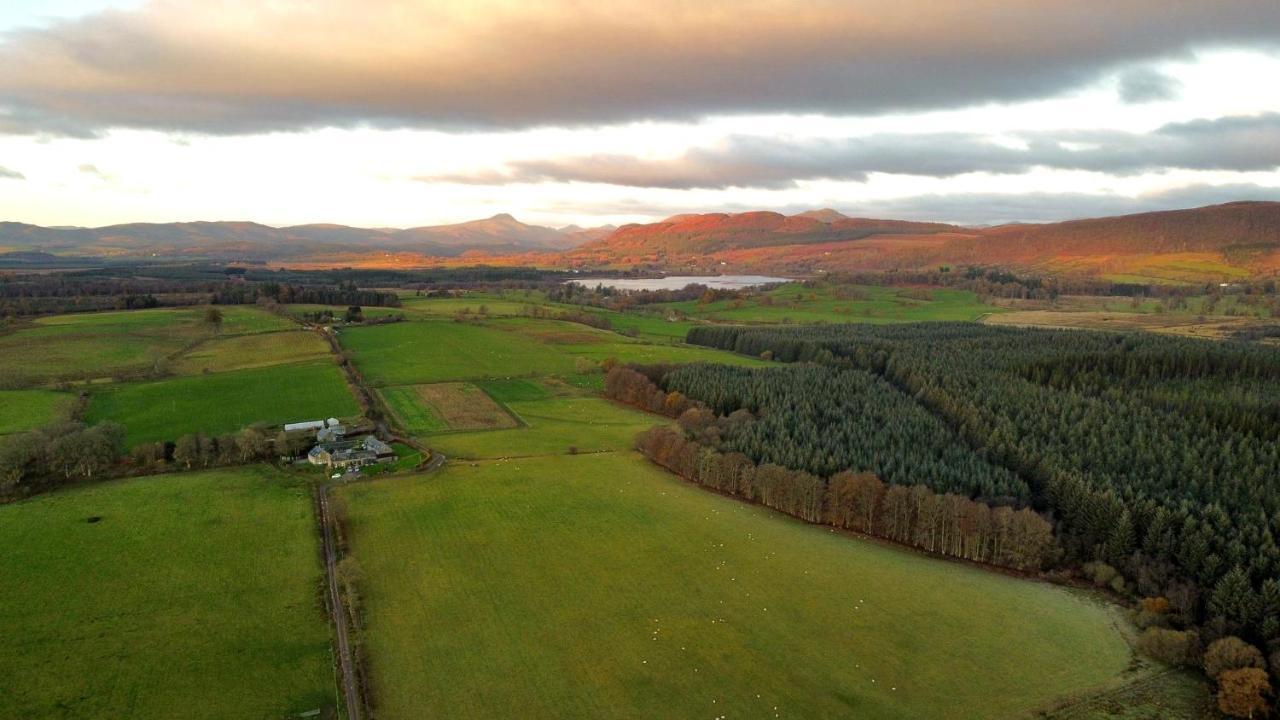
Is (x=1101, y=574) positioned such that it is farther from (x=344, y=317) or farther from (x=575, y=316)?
(x=344, y=317)

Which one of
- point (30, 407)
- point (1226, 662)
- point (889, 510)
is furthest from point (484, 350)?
point (1226, 662)

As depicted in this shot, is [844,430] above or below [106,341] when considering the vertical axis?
below

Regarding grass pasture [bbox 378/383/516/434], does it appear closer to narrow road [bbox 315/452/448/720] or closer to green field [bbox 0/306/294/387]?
narrow road [bbox 315/452/448/720]

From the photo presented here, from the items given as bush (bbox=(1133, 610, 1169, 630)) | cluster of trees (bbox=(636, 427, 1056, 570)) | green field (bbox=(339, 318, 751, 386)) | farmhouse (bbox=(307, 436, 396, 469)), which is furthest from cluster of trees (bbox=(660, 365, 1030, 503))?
farmhouse (bbox=(307, 436, 396, 469))

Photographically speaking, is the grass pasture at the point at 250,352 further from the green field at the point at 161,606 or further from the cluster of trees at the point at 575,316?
the cluster of trees at the point at 575,316

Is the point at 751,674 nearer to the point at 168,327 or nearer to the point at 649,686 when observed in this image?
the point at 649,686

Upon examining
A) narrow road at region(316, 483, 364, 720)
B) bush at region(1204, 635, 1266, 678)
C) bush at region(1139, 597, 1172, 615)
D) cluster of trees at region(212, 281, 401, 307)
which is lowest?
bush at region(1139, 597, 1172, 615)

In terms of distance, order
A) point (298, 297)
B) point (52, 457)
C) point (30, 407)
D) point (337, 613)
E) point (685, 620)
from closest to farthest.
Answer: point (337, 613)
point (685, 620)
point (52, 457)
point (30, 407)
point (298, 297)
